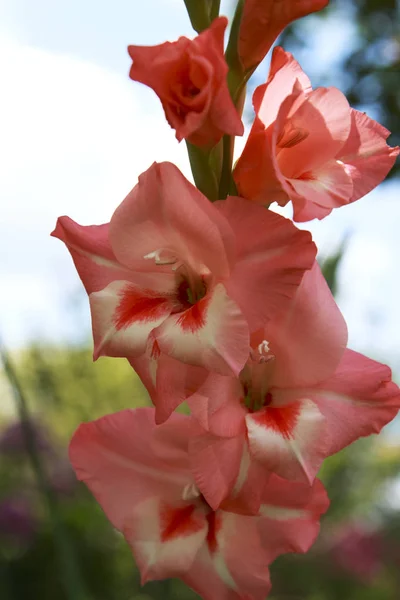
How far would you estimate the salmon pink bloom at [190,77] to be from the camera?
543mm

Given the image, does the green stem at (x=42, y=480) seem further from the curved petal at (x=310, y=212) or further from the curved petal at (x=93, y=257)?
the curved petal at (x=310, y=212)

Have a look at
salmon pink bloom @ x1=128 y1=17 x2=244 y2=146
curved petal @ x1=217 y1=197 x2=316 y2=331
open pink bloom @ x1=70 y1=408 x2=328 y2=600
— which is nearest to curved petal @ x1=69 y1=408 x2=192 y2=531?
open pink bloom @ x1=70 y1=408 x2=328 y2=600

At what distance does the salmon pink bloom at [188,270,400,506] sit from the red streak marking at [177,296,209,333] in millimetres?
62

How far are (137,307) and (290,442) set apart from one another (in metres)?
0.17

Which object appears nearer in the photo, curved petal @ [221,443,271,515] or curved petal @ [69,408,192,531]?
curved petal @ [221,443,271,515]

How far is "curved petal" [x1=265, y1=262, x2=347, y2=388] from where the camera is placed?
0.65 meters

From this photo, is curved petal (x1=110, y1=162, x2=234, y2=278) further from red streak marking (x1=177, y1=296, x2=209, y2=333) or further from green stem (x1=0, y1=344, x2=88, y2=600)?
green stem (x1=0, y1=344, x2=88, y2=600)

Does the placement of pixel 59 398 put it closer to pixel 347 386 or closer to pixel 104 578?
pixel 104 578

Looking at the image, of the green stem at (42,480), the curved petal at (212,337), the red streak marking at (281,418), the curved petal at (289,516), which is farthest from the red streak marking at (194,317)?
the green stem at (42,480)

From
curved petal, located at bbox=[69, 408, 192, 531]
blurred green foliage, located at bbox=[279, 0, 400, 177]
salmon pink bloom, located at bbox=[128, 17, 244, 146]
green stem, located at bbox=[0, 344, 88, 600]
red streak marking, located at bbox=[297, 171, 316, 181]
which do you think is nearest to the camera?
Result: salmon pink bloom, located at bbox=[128, 17, 244, 146]

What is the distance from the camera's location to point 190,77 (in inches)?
21.8

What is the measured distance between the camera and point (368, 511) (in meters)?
3.57

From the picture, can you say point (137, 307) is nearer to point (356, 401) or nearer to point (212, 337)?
point (212, 337)

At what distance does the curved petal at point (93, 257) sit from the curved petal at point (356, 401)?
0.21 m
